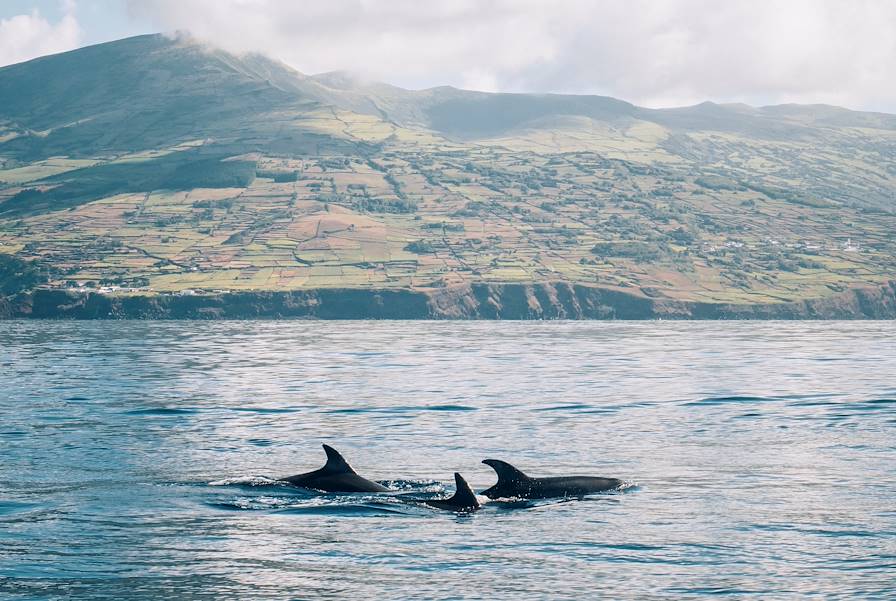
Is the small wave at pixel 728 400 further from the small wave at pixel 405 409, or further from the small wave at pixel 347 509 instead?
the small wave at pixel 347 509

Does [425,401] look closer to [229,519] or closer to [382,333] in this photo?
[229,519]

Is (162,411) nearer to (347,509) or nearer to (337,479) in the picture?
(337,479)

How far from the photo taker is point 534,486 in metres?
33.0

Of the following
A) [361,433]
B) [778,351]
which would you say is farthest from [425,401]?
[778,351]

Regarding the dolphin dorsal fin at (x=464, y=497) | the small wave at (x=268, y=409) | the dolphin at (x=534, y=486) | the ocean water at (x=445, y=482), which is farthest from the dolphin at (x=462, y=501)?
the small wave at (x=268, y=409)

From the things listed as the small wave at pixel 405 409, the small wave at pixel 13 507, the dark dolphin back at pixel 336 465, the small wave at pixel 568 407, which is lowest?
the small wave at pixel 13 507

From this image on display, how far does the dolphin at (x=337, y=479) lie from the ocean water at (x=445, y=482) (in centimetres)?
61

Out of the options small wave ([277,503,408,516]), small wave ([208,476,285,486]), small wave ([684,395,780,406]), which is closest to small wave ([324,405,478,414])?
small wave ([684,395,780,406])

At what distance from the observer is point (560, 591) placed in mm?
23422

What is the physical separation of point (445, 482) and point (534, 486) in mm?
4055

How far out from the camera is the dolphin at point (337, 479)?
34.2m

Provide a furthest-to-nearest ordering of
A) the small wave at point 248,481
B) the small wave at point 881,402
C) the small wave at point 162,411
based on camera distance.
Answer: the small wave at point 881,402, the small wave at point 162,411, the small wave at point 248,481

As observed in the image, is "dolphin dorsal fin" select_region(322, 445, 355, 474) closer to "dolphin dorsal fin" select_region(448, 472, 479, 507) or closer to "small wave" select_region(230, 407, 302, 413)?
"dolphin dorsal fin" select_region(448, 472, 479, 507)

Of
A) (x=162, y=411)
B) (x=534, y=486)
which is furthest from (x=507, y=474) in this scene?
(x=162, y=411)
